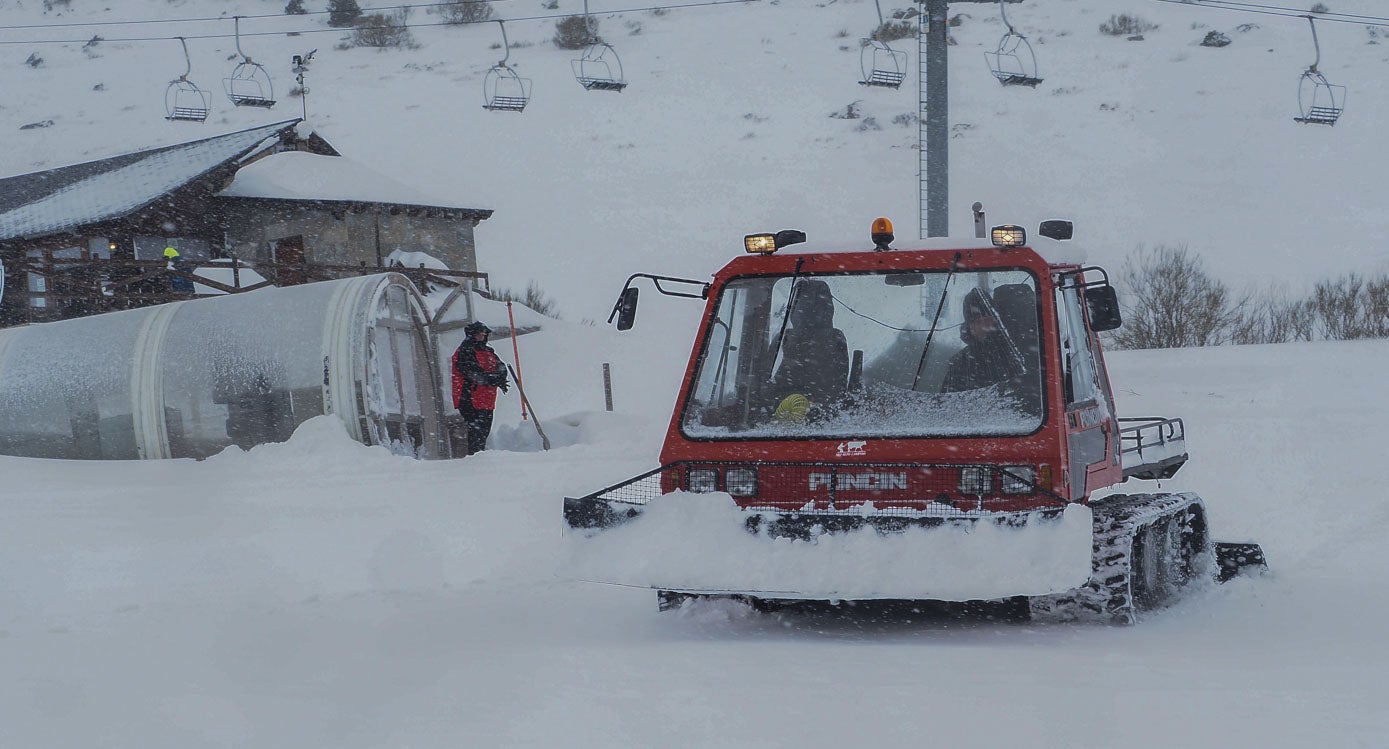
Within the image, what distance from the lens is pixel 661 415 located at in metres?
21.0

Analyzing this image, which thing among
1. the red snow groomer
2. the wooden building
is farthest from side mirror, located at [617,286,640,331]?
the wooden building

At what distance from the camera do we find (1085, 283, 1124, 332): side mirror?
6.60 metres

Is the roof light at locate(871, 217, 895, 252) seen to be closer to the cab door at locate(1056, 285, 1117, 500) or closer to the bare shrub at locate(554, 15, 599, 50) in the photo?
the cab door at locate(1056, 285, 1117, 500)

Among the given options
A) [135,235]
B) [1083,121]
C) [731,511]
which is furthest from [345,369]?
[1083,121]

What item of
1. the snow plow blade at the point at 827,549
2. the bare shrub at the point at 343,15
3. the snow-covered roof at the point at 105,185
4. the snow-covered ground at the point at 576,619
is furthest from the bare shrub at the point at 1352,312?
the bare shrub at the point at 343,15

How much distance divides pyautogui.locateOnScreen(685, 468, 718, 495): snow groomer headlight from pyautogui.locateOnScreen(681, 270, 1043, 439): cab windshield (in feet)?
0.62

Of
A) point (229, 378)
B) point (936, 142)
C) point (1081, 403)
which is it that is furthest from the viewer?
point (229, 378)

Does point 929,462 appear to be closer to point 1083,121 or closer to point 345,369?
point 345,369

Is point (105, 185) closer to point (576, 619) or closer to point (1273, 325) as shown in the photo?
point (1273, 325)

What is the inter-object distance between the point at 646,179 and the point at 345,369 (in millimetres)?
42291

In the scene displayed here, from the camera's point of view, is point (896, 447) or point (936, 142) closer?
point (896, 447)

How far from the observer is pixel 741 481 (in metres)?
6.60

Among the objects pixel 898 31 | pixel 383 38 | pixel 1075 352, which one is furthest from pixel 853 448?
pixel 383 38

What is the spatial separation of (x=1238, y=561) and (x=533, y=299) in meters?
32.1
